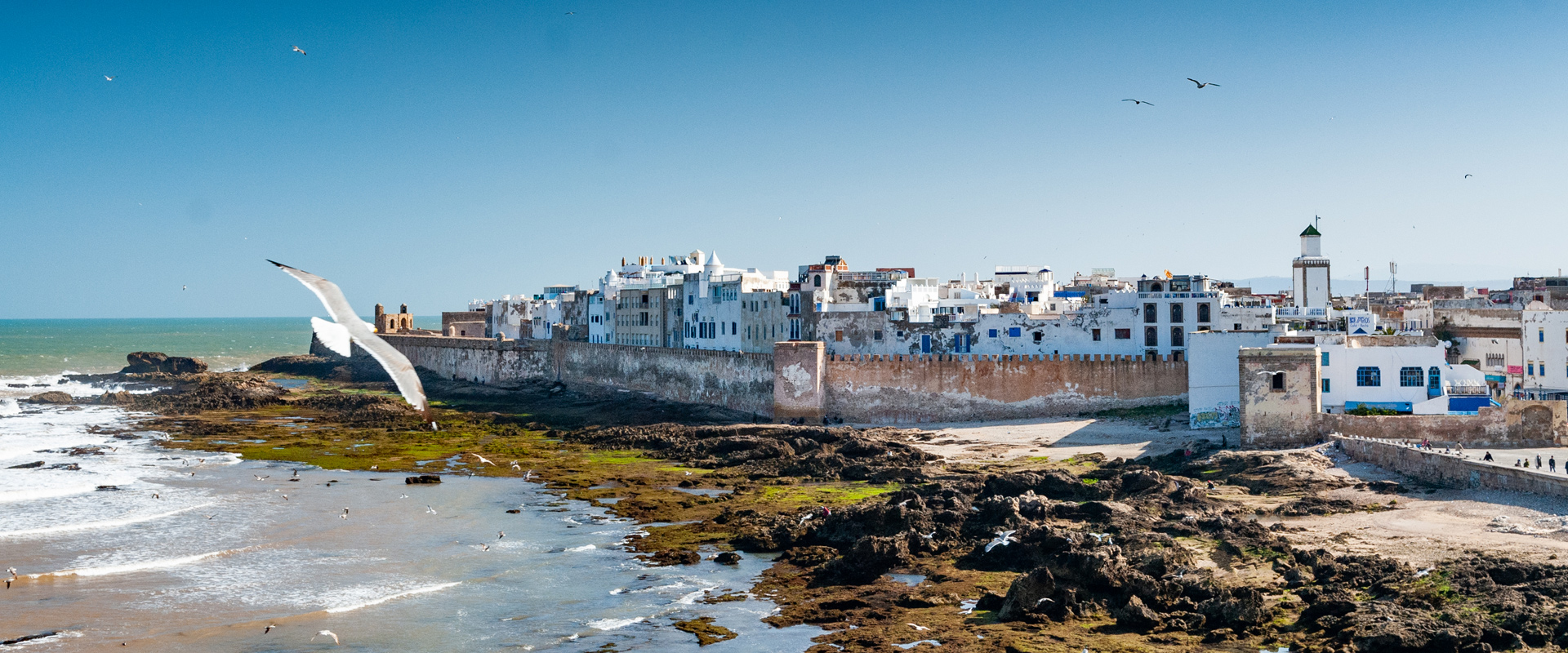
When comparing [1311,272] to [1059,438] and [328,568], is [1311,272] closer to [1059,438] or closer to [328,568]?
[1059,438]

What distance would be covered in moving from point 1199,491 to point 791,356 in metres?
20.2

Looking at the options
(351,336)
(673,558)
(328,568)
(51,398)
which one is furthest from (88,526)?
(51,398)

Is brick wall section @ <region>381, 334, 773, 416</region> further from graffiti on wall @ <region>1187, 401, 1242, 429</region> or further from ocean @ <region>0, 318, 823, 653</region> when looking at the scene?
graffiti on wall @ <region>1187, 401, 1242, 429</region>

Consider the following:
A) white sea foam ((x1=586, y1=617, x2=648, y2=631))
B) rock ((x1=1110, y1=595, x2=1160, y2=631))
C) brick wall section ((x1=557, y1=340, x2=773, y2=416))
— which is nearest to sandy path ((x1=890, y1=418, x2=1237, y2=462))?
brick wall section ((x1=557, y1=340, x2=773, y2=416))

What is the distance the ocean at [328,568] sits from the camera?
17812mm

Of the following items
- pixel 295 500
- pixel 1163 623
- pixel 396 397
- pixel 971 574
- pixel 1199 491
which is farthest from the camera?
pixel 396 397

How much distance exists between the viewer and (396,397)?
60188 millimetres

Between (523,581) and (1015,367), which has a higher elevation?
(1015,367)

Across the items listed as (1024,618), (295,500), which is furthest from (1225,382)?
(295,500)

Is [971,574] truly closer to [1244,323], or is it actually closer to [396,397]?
[1244,323]

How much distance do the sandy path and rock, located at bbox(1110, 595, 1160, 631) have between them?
14.5 meters

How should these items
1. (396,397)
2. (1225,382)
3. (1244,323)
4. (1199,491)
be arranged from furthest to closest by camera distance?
(396,397), (1244,323), (1225,382), (1199,491)

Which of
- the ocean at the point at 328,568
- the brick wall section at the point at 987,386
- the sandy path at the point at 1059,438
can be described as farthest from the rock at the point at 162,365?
the sandy path at the point at 1059,438

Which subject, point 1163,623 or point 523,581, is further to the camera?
point 523,581
